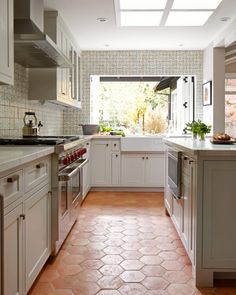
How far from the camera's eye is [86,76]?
6.23 meters

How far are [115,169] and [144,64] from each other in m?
1.86

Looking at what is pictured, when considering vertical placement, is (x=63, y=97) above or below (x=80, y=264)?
above

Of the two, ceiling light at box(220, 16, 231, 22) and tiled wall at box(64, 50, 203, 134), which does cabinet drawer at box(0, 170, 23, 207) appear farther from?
tiled wall at box(64, 50, 203, 134)

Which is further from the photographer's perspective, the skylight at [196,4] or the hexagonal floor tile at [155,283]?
the skylight at [196,4]

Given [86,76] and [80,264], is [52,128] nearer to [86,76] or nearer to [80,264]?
[86,76]

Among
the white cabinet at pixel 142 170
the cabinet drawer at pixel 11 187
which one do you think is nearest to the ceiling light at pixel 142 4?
the white cabinet at pixel 142 170

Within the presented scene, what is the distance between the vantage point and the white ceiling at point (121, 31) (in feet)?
13.0

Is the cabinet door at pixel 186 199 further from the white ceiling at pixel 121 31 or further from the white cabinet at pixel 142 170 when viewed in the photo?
the white cabinet at pixel 142 170

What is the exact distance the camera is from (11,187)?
5.82 ft

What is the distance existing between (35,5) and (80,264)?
2298 millimetres

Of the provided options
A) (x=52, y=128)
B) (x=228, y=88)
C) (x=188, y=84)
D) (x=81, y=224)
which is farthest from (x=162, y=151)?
(x=228, y=88)

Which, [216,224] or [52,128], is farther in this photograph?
[52,128]

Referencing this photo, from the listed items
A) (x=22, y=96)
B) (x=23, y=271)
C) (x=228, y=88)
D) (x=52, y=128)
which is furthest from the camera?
(x=228, y=88)

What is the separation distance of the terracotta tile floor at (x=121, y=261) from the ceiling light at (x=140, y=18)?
2373 millimetres
